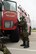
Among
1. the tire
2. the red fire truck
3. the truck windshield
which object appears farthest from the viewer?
the tire

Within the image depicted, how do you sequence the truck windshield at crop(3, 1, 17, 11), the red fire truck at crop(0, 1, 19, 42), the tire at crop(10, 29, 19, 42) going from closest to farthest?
the red fire truck at crop(0, 1, 19, 42) → the truck windshield at crop(3, 1, 17, 11) → the tire at crop(10, 29, 19, 42)

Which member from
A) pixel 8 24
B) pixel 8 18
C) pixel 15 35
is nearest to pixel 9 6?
pixel 8 18

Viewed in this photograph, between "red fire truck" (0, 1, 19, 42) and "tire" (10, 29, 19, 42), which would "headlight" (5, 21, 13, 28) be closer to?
"red fire truck" (0, 1, 19, 42)

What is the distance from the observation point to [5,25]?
482 inches

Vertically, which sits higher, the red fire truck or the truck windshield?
the truck windshield

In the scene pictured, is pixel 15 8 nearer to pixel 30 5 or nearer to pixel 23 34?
pixel 23 34

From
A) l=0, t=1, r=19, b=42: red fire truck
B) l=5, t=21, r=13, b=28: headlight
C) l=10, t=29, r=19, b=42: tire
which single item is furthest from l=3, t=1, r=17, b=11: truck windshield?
l=10, t=29, r=19, b=42: tire

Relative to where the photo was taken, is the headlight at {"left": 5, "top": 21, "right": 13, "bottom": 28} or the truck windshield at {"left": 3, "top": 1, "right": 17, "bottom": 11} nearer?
the headlight at {"left": 5, "top": 21, "right": 13, "bottom": 28}

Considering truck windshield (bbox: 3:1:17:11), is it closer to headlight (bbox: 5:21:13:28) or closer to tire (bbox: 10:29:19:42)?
headlight (bbox: 5:21:13:28)

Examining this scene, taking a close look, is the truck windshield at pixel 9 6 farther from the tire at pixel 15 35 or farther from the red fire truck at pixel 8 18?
the tire at pixel 15 35

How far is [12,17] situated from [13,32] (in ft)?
2.96

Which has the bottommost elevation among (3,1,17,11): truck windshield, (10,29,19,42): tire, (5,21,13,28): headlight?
(10,29,19,42): tire

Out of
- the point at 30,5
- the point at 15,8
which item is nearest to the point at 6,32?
the point at 15,8

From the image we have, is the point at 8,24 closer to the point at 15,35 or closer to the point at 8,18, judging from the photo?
the point at 8,18
